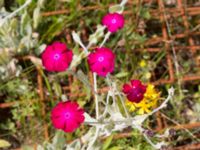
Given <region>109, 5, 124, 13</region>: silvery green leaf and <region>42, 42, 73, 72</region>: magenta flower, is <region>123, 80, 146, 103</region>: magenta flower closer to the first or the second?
<region>42, 42, 73, 72</region>: magenta flower

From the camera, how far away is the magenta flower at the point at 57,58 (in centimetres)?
119

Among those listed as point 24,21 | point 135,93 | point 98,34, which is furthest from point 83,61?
point 135,93

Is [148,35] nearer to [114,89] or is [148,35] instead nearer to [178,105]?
[178,105]

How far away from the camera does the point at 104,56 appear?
1.19m

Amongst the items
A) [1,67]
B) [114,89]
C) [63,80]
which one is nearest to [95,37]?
[63,80]

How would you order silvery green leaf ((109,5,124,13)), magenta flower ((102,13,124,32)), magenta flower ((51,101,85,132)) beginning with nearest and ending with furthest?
magenta flower ((51,101,85,132)), magenta flower ((102,13,124,32)), silvery green leaf ((109,5,124,13))

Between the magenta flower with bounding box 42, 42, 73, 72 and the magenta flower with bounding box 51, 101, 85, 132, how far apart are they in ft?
0.31

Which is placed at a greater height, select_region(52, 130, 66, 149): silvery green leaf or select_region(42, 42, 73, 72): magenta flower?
select_region(42, 42, 73, 72): magenta flower

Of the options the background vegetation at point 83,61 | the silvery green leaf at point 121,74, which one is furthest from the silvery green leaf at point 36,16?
the silvery green leaf at point 121,74

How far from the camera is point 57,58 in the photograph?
3.92 feet

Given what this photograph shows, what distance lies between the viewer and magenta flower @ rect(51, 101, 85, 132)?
3.76ft

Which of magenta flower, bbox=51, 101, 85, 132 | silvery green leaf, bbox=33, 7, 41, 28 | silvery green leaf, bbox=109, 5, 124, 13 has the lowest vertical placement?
magenta flower, bbox=51, 101, 85, 132

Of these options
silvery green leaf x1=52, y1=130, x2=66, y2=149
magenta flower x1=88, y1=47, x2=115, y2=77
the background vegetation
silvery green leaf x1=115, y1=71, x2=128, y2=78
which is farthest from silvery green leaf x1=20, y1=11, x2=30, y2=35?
magenta flower x1=88, y1=47, x2=115, y2=77

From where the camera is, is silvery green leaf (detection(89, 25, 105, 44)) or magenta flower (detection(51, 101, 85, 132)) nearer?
magenta flower (detection(51, 101, 85, 132))
